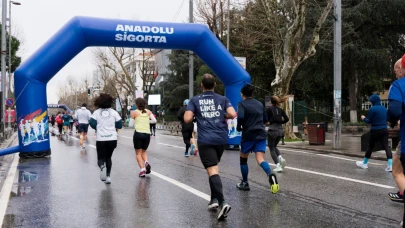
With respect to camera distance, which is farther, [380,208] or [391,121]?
[380,208]

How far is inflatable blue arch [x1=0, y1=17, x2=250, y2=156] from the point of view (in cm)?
1336

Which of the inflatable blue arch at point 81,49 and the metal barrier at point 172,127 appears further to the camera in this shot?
the metal barrier at point 172,127

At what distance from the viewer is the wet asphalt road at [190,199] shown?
5734 mm

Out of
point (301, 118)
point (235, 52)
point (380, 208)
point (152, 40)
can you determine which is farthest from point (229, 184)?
point (235, 52)

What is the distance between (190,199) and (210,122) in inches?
61.5

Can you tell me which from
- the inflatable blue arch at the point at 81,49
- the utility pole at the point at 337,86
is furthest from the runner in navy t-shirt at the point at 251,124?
the utility pole at the point at 337,86

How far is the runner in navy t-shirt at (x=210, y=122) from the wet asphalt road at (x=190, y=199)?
2.21ft

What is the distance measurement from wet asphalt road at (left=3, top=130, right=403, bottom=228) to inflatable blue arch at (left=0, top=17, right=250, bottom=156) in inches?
97.8

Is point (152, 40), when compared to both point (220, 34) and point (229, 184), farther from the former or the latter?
point (220, 34)

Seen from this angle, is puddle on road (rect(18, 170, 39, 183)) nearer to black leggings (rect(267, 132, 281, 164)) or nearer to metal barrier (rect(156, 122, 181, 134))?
black leggings (rect(267, 132, 281, 164))

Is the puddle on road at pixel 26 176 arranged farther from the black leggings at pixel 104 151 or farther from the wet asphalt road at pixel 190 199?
the black leggings at pixel 104 151

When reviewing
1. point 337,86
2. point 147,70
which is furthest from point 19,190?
→ point 147,70

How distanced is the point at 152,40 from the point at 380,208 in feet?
33.3

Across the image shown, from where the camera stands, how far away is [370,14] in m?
33.2
